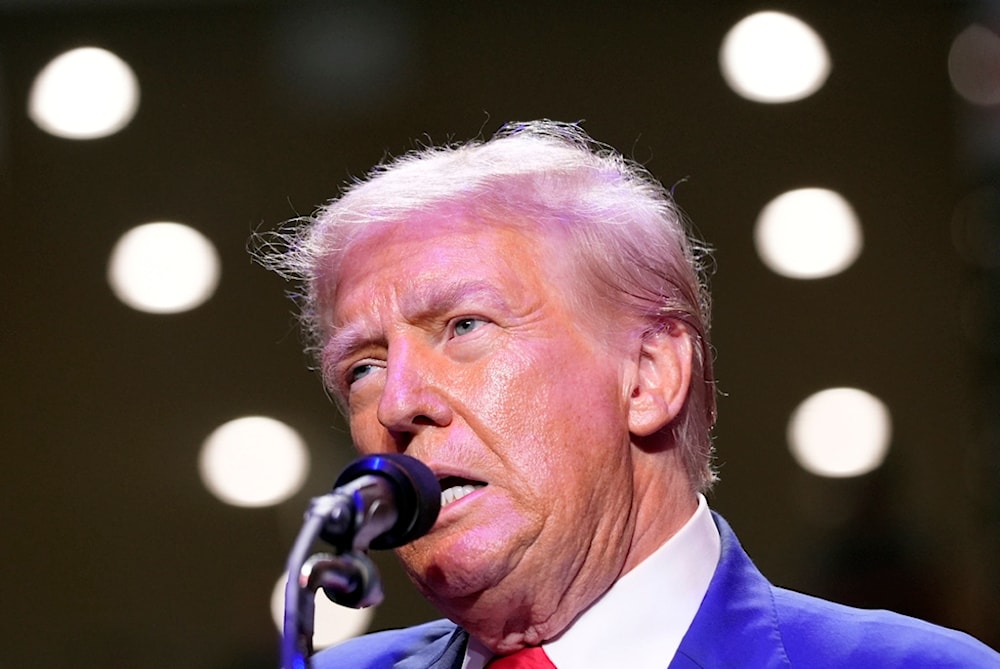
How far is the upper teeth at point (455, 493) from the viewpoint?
1.51m

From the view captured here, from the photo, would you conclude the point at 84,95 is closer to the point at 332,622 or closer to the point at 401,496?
the point at 332,622

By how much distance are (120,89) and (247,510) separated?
3.65ft

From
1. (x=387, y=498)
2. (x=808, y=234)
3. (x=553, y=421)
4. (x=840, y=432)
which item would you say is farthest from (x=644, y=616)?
(x=808, y=234)

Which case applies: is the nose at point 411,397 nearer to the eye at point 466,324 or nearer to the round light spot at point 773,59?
the eye at point 466,324

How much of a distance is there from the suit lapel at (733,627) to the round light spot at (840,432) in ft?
4.79

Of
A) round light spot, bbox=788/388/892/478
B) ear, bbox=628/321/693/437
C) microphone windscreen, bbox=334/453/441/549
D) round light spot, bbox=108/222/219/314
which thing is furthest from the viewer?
round light spot, bbox=108/222/219/314

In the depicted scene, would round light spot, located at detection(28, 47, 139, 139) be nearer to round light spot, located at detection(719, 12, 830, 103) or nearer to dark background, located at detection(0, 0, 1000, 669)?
dark background, located at detection(0, 0, 1000, 669)

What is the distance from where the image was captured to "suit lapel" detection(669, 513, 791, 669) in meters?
1.53

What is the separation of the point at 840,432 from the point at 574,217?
5.25ft

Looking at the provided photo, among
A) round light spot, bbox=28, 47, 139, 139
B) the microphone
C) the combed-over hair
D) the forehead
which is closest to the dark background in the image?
round light spot, bbox=28, 47, 139, 139

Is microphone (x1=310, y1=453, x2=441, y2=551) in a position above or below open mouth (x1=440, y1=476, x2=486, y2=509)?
above

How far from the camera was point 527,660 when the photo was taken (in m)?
1.59

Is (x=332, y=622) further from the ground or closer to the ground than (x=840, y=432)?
closer to the ground

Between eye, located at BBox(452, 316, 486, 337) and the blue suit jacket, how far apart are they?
43 cm
